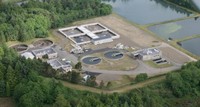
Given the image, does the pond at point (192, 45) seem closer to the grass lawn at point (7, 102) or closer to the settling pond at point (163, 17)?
the settling pond at point (163, 17)

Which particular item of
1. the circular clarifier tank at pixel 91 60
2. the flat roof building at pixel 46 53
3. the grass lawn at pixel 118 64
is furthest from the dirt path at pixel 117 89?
the flat roof building at pixel 46 53

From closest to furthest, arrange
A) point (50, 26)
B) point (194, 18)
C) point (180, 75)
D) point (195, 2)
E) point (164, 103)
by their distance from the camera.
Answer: point (164, 103) → point (180, 75) → point (50, 26) → point (194, 18) → point (195, 2)

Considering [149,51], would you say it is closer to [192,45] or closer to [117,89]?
[192,45]

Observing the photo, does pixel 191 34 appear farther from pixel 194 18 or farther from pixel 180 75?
pixel 180 75

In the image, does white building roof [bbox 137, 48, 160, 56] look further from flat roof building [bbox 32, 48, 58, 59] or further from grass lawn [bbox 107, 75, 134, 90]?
flat roof building [bbox 32, 48, 58, 59]

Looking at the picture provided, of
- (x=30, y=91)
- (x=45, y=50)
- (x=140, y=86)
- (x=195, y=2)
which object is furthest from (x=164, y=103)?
(x=195, y=2)

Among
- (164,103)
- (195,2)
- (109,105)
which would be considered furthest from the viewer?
(195,2)

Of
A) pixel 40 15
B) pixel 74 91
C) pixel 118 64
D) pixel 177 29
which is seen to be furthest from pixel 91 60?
pixel 177 29
